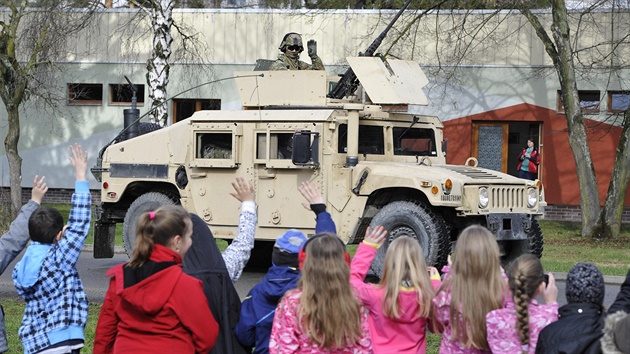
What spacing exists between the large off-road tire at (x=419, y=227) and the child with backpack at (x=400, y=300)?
278 inches

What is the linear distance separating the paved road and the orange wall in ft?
40.9

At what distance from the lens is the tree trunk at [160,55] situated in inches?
851

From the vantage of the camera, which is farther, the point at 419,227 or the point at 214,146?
the point at 214,146

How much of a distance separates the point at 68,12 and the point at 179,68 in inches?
213

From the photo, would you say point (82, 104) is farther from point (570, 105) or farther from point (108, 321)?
point (108, 321)

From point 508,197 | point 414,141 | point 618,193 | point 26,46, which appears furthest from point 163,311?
point 26,46

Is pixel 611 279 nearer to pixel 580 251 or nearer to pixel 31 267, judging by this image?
pixel 580 251

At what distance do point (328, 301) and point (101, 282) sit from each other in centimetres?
964

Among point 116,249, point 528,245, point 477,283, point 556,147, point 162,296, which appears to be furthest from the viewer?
point 556,147

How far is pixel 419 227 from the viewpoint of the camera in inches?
513

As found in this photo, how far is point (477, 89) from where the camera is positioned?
27.5 meters

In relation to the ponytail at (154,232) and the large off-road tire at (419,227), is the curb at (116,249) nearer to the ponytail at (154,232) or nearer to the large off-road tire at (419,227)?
the large off-road tire at (419,227)

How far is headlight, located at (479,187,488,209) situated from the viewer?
1312cm

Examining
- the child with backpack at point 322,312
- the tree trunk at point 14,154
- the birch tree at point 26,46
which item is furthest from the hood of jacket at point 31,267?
the tree trunk at point 14,154
